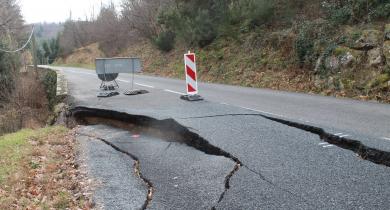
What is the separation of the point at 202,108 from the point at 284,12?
451 inches

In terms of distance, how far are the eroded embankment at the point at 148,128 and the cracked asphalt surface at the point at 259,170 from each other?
0.09m

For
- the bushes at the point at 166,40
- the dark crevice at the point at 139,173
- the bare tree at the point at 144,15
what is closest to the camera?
the dark crevice at the point at 139,173

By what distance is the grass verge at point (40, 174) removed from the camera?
16.2 feet

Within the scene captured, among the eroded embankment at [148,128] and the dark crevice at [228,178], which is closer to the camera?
the dark crevice at [228,178]

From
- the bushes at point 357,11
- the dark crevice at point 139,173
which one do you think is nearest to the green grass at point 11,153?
the dark crevice at point 139,173

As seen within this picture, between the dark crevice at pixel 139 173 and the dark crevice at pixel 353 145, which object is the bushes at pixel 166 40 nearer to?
the dark crevice at pixel 139 173

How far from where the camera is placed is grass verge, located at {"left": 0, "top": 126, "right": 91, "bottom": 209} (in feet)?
16.2

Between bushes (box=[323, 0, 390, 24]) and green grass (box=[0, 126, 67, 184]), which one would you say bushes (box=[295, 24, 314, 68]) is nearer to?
bushes (box=[323, 0, 390, 24])

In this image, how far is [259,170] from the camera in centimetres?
518

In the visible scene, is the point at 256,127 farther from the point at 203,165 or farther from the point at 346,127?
the point at 203,165

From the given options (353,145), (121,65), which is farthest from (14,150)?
(121,65)

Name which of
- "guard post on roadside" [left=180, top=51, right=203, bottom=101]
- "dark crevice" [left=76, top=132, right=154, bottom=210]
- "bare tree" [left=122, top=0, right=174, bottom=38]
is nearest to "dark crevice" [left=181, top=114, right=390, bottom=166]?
"dark crevice" [left=76, top=132, right=154, bottom=210]

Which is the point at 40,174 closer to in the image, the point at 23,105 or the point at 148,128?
the point at 148,128

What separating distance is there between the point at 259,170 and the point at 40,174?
10.9 ft
